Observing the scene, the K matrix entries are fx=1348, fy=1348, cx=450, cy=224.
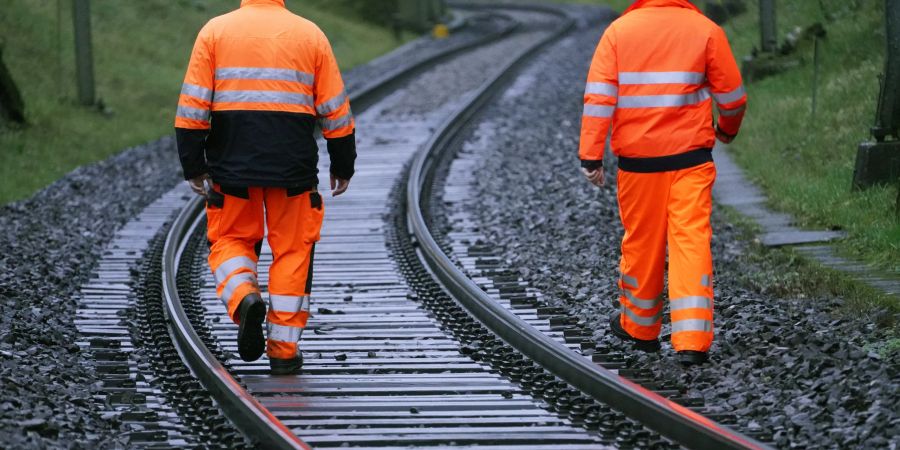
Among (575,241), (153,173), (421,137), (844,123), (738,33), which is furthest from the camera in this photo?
(738,33)

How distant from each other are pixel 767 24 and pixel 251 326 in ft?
47.8

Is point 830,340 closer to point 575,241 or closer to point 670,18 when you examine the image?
point 670,18

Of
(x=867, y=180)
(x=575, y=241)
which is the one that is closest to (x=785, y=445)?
(x=575, y=241)

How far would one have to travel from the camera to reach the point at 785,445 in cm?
534

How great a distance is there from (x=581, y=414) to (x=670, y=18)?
2.00 m

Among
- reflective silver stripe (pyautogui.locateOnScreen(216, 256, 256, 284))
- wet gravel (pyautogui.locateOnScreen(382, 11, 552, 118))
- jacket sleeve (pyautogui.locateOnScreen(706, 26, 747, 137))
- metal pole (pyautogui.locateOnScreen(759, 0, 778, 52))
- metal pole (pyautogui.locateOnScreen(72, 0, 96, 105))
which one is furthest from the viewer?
wet gravel (pyautogui.locateOnScreen(382, 11, 552, 118))

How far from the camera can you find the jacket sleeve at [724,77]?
21.2ft

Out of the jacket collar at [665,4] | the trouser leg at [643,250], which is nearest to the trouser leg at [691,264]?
the trouser leg at [643,250]

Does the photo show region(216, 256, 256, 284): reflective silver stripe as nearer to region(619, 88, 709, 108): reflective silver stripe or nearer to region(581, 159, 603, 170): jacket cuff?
region(581, 159, 603, 170): jacket cuff

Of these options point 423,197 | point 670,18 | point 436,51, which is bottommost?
point 436,51

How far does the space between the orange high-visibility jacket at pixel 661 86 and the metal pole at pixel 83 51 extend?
1357cm

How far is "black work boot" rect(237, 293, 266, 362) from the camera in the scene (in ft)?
21.4


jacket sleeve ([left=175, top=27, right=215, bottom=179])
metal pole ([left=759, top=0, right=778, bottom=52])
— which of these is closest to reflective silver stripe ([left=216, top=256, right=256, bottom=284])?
jacket sleeve ([left=175, top=27, right=215, bottom=179])

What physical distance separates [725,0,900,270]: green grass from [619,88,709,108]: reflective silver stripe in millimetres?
2638
